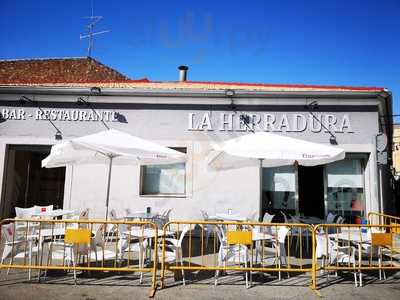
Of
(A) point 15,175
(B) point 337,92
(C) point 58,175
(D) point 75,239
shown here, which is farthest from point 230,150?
(C) point 58,175

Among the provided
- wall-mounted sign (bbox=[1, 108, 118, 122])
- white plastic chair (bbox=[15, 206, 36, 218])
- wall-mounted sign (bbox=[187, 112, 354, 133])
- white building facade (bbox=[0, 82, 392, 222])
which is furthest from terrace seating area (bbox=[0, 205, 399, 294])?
wall-mounted sign (bbox=[1, 108, 118, 122])

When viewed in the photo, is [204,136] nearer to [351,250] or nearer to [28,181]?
[351,250]

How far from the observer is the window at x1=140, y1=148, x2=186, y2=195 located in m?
10.8

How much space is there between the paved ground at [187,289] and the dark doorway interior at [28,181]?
6.12m

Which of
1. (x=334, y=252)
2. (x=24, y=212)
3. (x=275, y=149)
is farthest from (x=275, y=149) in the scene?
(x=24, y=212)

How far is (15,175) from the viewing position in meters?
11.9

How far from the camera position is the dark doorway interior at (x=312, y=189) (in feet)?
35.2

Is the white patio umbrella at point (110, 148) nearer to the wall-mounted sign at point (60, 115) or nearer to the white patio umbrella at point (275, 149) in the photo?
the white patio umbrella at point (275, 149)

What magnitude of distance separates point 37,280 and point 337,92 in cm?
920

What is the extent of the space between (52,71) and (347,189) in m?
16.5

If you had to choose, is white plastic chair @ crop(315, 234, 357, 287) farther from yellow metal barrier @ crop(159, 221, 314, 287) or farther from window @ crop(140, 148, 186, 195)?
window @ crop(140, 148, 186, 195)

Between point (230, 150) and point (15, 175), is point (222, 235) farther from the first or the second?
point (15, 175)

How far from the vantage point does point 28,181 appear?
1297 cm

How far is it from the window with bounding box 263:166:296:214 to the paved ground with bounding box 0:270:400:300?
4699mm
